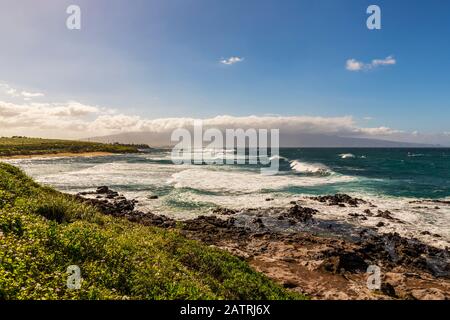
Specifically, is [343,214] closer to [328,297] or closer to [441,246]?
[441,246]

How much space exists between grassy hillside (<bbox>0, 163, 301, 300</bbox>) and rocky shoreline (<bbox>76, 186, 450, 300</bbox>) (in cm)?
411

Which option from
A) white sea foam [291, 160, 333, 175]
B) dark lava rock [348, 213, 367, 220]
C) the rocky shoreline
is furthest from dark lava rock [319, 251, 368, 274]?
white sea foam [291, 160, 333, 175]

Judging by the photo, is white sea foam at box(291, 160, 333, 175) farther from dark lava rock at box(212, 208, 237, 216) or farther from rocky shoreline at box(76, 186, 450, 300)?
dark lava rock at box(212, 208, 237, 216)

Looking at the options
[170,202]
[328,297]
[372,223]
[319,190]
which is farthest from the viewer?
[319,190]

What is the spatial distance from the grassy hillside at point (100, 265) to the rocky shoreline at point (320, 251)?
13.5 ft

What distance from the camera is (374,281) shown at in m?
16.1

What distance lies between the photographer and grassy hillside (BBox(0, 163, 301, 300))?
8.01 meters

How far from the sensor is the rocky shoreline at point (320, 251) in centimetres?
1530

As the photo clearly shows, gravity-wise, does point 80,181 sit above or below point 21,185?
below

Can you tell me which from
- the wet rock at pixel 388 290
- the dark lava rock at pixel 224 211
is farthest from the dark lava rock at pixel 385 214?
the wet rock at pixel 388 290

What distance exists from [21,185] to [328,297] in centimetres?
1698
